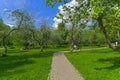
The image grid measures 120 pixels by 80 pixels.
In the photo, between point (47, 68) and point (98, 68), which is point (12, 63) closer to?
point (47, 68)

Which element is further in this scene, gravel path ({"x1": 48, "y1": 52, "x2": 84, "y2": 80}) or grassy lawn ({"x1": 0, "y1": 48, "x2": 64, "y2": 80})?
grassy lawn ({"x1": 0, "y1": 48, "x2": 64, "y2": 80})

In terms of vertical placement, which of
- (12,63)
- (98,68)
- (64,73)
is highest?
(12,63)

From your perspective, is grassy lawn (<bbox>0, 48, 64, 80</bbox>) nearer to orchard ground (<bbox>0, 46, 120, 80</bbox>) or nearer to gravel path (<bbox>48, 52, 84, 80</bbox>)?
orchard ground (<bbox>0, 46, 120, 80</bbox>)

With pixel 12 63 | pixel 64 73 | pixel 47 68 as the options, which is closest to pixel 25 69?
pixel 47 68

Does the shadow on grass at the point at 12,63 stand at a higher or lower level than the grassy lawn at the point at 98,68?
higher

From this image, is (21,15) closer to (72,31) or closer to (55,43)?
(72,31)

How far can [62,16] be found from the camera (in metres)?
28.4

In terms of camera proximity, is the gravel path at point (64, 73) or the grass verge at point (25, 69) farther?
the grass verge at point (25, 69)

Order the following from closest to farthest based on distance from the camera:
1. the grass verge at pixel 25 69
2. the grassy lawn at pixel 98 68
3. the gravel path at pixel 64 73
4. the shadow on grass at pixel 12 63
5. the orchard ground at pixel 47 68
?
the gravel path at pixel 64 73, the grassy lawn at pixel 98 68, the orchard ground at pixel 47 68, the grass verge at pixel 25 69, the shadow on grass at pixel 12 63

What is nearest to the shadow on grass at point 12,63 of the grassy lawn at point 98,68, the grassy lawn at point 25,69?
the grassy lawn at point 25,69

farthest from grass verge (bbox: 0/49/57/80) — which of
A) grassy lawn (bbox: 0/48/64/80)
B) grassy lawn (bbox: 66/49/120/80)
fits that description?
grassy lawn (bbox: 66/49/120/80)

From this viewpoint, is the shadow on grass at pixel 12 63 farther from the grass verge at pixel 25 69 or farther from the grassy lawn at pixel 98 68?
the grassy lawn at pixel 98 68

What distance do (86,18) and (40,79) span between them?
10042 millimetres

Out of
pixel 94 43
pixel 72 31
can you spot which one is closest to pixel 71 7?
pixel 72 31
